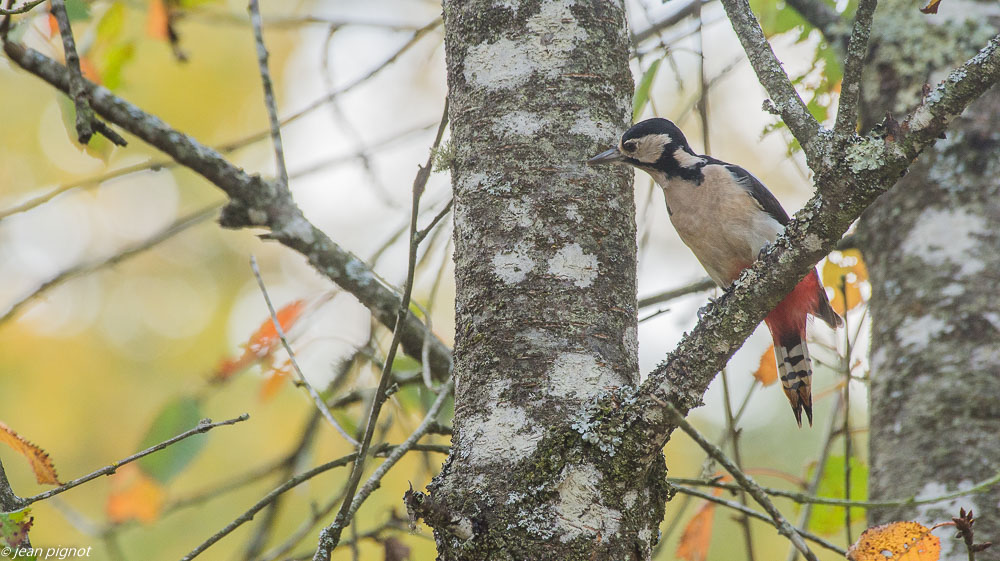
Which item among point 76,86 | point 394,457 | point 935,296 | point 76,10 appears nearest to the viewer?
point 394,457

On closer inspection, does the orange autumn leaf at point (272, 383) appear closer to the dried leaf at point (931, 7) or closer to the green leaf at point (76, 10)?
the green leaf at point (76, 10)

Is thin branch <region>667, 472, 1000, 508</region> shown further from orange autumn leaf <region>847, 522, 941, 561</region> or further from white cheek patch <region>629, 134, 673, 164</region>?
white cheek patch <region>629, 134, 673, 164</region>

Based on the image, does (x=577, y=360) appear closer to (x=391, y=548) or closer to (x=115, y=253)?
(x=391, y=548)

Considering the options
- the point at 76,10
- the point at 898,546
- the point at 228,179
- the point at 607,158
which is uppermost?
the point at 76,10

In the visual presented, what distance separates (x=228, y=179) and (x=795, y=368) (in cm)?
213

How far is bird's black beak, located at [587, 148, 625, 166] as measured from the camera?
194 cm

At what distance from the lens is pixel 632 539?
1.61m

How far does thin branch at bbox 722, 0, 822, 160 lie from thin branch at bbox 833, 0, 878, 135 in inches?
2.0

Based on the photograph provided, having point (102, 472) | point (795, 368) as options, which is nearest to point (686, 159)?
point (795, 368)

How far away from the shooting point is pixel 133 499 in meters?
2.89

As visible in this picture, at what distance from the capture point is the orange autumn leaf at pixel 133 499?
9.39ft

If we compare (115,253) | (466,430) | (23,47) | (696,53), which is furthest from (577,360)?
(115,253)

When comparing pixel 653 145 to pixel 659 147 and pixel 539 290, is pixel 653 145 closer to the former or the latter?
pixel 659 147

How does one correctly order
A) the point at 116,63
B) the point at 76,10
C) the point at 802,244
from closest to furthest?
the point at 802,244 < the point at 76,10 < the point at 116,63
